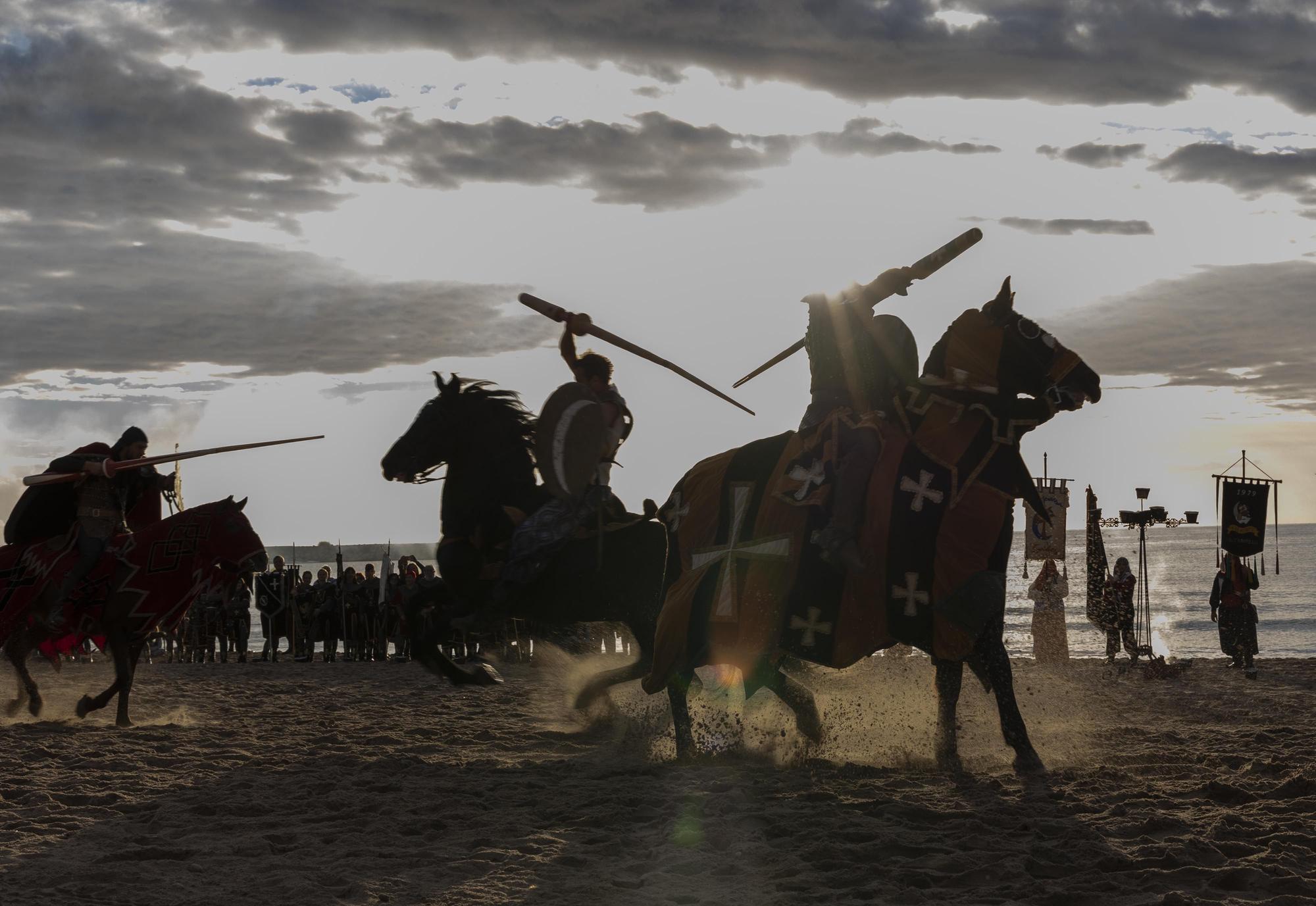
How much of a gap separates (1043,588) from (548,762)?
13.0 metres

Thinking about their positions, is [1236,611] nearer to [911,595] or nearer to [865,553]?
[911,595]

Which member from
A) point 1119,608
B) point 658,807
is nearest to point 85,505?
point 658,807

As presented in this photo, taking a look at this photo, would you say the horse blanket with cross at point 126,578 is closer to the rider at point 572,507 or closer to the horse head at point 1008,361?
the rider at point 572,507

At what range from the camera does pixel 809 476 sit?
8633 mm

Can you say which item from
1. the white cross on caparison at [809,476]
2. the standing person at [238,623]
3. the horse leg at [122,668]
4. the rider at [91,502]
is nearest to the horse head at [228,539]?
the rider at [91,502]

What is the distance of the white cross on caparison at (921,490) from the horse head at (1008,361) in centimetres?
63

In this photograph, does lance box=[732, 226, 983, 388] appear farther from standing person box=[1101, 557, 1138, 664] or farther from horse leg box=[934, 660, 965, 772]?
standing person box=[1101, 557, 1138, 664]

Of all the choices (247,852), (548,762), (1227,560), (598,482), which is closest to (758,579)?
(598,482)

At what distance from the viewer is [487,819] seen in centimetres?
733

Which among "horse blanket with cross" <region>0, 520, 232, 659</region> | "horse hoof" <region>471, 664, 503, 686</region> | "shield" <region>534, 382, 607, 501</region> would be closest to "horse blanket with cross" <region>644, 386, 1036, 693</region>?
"shield" <region>534, 382, 607, 501</region>

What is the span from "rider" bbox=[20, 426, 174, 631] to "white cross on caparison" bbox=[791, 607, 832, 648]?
697cm

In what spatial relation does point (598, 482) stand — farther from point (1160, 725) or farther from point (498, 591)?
point (1160, 725)

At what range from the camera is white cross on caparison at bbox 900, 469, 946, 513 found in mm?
8188

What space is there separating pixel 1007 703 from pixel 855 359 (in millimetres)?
2433
